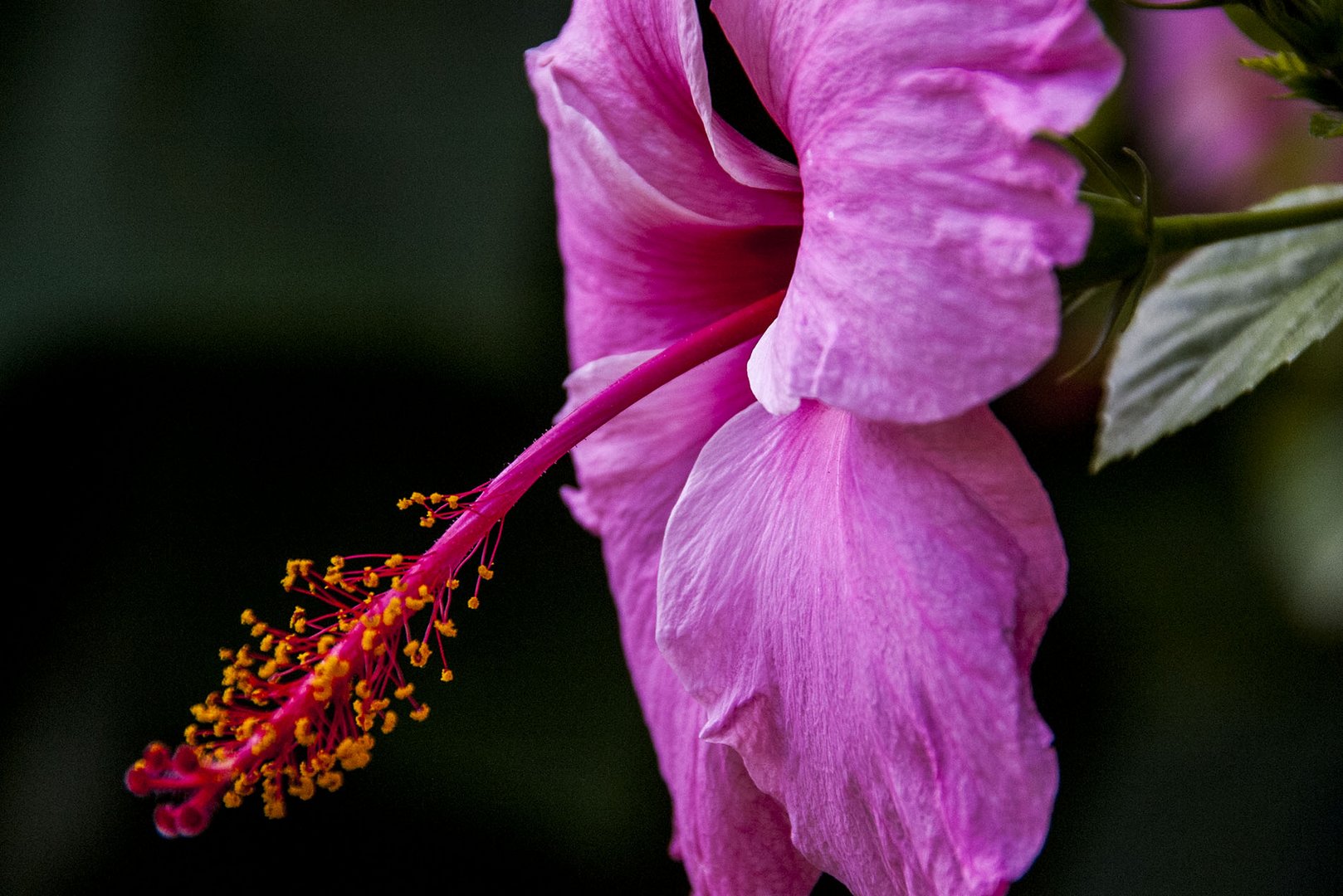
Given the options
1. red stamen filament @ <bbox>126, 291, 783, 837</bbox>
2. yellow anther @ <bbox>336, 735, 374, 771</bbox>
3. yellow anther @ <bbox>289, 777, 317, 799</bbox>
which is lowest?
yellow anther @ <bbox>289, 777, 317, 799</bbox>

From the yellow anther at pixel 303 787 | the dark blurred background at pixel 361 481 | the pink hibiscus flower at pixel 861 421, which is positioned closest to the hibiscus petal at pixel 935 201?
the pink hibiscus flower at pixel 861 421

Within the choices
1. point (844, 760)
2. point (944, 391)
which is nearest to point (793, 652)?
point (844, 760)

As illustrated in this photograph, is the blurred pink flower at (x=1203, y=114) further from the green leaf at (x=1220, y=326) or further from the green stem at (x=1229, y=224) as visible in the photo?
the green stem at (x=1229, y=224)

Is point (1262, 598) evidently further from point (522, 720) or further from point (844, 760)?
point (844, 760)

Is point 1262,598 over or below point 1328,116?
below

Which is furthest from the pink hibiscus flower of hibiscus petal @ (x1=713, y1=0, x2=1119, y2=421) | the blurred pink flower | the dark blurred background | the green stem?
the blurred pink flower

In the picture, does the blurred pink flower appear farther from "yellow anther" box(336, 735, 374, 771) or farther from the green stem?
"yellow anther" box(336, 735, 374, 771)
